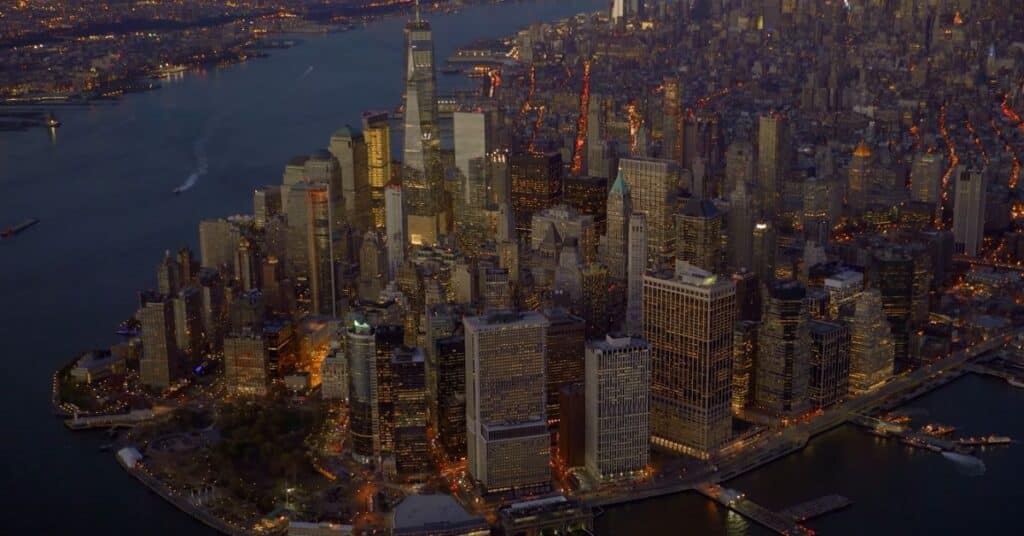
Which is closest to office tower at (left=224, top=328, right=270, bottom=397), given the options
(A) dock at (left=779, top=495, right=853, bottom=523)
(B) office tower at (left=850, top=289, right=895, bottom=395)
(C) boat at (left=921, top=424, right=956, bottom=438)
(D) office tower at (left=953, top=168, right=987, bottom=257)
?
(A) dock at (left=779, top=495, right=853, bottom=523)

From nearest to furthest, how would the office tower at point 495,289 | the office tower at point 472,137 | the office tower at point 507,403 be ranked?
the office tower at point 507,403
the office tower at point 495,289
the office tower at point 472,137

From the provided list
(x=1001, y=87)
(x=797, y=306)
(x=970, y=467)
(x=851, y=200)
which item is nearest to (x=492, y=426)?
(x=797, y=306)

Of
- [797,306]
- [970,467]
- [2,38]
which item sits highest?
[2,38]

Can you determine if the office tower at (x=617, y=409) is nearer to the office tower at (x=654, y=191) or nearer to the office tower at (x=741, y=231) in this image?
the office tower at (x=741, y=231)

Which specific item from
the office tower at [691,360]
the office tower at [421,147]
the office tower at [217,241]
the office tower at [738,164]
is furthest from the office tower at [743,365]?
the office tower at [738,164]

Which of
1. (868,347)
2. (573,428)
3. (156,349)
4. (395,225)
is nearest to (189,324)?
(156,349)

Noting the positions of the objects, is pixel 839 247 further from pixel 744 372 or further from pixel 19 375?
pixel 19 375

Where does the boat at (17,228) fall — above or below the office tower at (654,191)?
below

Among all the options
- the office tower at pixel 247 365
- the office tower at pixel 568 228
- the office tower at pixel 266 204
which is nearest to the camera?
the office tower at pixel 247 365
